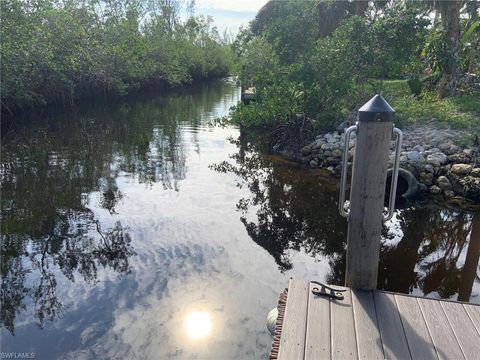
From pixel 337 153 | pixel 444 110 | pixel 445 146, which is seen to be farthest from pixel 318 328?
pixel 444 110

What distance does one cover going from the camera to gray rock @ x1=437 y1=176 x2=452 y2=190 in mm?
8977

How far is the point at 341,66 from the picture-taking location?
11633 millimetres

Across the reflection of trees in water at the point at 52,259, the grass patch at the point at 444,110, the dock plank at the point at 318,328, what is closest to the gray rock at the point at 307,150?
the grass patch at the point at 444,110

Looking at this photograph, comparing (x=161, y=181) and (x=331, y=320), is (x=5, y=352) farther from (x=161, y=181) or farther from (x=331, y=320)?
(x=161, y=181)

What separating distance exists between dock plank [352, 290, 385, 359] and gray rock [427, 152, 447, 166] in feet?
23.8

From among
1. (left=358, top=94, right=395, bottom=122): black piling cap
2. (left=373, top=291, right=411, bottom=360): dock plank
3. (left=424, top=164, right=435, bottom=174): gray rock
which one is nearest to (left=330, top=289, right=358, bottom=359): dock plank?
(left=373, top=291, right=411, bottom=360): dock plank

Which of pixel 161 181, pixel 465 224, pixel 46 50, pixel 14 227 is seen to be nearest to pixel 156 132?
pixel 46 50

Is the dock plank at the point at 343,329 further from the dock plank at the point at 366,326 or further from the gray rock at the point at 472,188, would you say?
the gray rock at the point at 472,188

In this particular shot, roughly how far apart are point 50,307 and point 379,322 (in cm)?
368

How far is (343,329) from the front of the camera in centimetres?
279

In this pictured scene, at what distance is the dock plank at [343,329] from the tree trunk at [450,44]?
12.9 metres

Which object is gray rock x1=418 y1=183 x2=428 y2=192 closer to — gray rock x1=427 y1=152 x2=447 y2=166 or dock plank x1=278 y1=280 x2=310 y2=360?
gray rock x1=427 y1=152 x2=447 y2=166

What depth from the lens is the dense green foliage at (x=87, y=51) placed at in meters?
14.3

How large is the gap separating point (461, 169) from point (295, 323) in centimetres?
778
